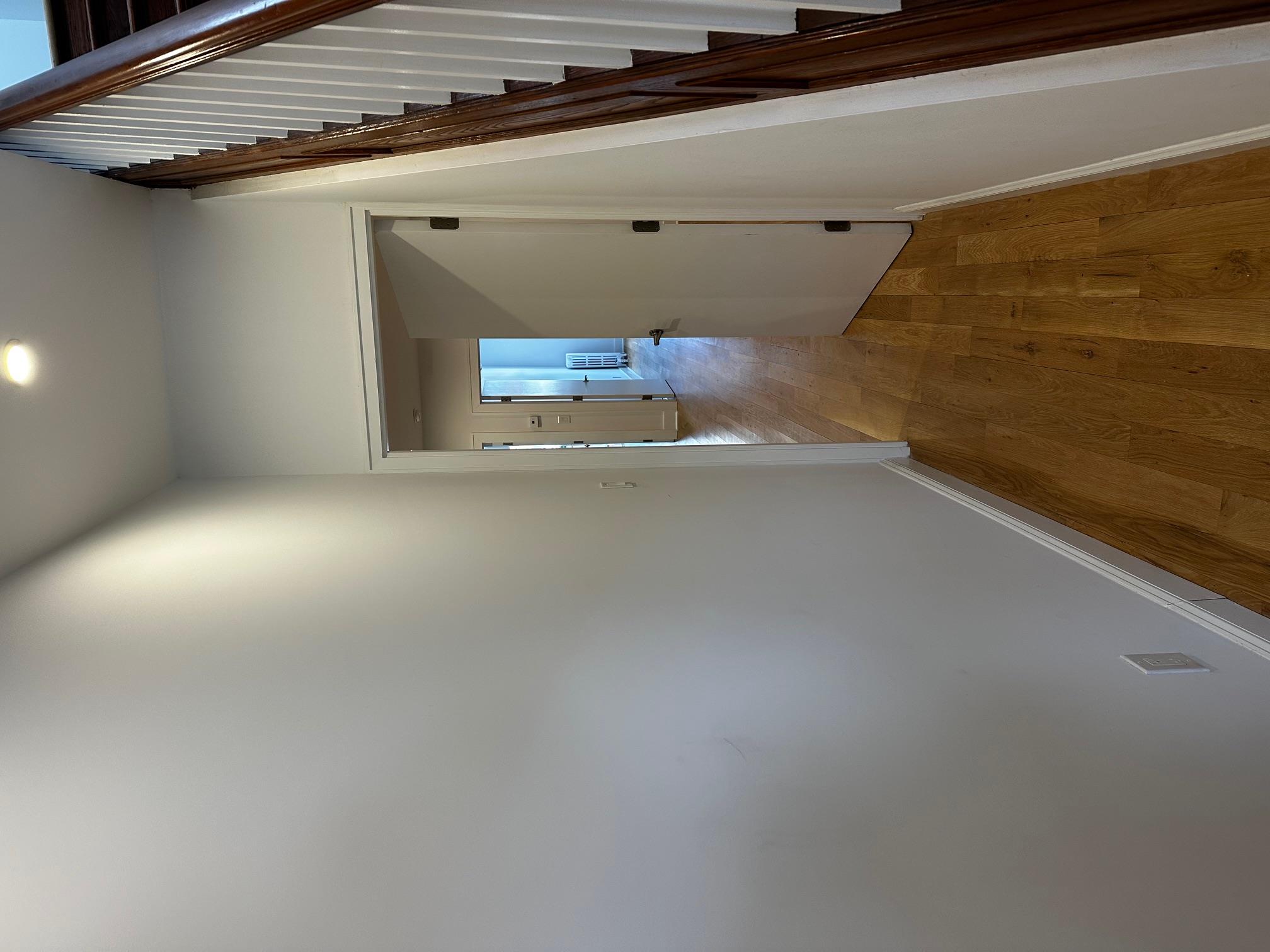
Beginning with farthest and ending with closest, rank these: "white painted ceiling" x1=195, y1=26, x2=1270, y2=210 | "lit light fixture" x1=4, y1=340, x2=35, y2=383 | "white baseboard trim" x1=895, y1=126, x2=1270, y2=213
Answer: "lit light fixture" x1=4, y1=340, x2=35, y2=383, "white baseboard trim" x1=895, y1=126, x2=1270, y2=213, "white painted ceiling" x1=195, y1=26, x2=1270, y2=210

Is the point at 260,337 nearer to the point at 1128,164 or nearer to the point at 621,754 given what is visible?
the point at 621,754

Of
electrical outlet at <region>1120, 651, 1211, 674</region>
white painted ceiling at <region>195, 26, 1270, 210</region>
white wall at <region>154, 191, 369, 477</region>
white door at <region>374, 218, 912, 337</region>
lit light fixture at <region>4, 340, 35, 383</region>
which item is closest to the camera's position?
white painted ceiling at <region>195, 26, 1270, 210</region>

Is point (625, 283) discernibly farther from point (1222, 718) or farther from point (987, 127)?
point (1222, 718)

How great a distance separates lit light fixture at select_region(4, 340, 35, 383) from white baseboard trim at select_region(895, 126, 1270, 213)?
3.38 m

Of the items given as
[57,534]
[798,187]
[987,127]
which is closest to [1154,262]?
[987,127]

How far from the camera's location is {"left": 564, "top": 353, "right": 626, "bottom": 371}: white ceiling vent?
8.71 meters

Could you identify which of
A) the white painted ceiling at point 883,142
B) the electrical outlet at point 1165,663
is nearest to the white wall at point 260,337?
the white painted ceiling at point 883,142

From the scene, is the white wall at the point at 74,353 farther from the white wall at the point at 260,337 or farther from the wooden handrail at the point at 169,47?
the wooden handrail at the point at 169,47

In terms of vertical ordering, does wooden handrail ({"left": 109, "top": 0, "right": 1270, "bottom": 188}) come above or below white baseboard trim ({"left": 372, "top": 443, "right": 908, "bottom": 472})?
above

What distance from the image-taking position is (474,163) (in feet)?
8.67

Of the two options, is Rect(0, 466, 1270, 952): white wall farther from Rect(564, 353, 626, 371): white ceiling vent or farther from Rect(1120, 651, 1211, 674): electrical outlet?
Rect(564, 353, 626, 371): white ceiling vent

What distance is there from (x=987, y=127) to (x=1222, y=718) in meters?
1.42

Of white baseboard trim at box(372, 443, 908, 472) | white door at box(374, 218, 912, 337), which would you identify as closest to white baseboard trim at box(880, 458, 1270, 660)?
white baseboard trim at box(372, 443, 908, 472)

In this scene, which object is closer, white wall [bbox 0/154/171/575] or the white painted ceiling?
the white painted ceiling
